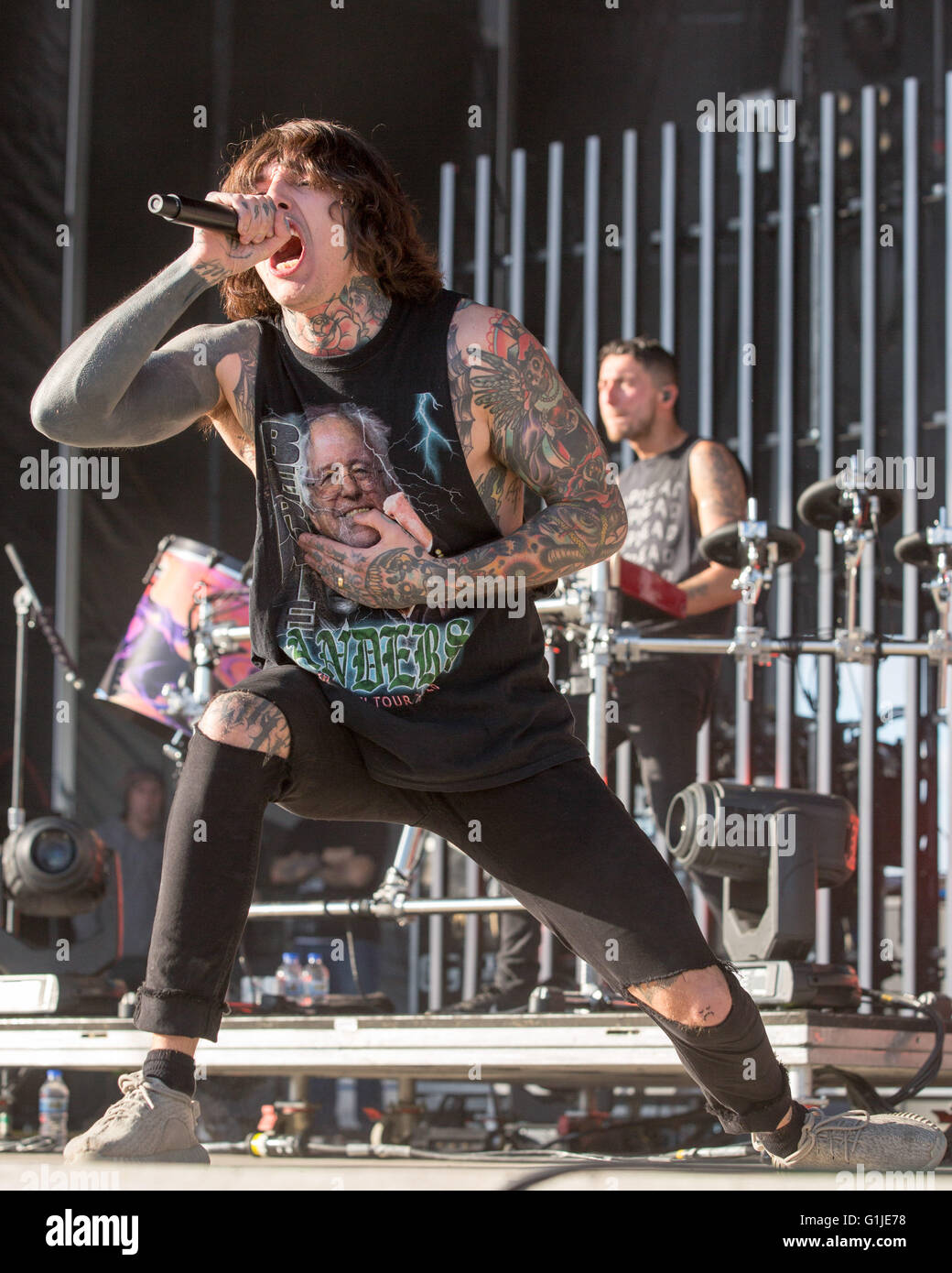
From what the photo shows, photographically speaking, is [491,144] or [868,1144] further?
[491,144]

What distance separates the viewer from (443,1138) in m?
4.48

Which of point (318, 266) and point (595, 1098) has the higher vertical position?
point (318, 266)

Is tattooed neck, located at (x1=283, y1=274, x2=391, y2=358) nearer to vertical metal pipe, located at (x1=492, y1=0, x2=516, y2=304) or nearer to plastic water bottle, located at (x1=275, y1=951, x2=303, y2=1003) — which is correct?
plastic water bottle, located at (x1=275, y1=951, x2=303, y2=1003)

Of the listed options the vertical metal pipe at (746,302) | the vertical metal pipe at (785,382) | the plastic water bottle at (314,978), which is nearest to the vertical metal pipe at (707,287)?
the vertical metal pipe at (746,302)

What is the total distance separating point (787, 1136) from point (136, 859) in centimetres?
398

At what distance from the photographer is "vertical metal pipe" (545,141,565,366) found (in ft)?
21.0

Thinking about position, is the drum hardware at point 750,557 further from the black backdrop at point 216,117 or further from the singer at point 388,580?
the black backdrop at point 216,117

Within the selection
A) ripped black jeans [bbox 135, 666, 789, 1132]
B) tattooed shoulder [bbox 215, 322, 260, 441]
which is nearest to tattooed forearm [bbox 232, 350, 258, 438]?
tattooed shoulder [bbox 215, 322, 260, 441]

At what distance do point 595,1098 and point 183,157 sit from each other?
13.5 feet

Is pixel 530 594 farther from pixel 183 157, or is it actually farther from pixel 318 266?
pixel 183 157

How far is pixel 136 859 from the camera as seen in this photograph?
5.64 metres

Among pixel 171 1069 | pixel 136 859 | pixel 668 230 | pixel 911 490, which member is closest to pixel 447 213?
pixel 668 230

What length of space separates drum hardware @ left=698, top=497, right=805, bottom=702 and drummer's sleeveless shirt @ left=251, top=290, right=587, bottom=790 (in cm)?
180
